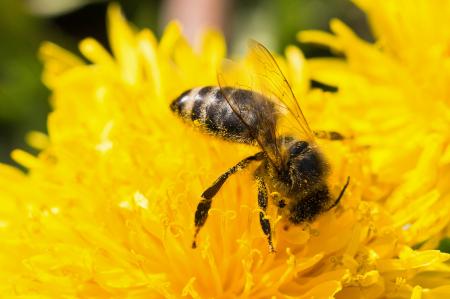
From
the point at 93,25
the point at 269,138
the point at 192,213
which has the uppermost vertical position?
the point at 269,138

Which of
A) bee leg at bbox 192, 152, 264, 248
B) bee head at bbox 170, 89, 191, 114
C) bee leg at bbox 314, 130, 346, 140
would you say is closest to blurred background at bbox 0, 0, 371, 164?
bee leg at bbox 314, 130, 346, 140

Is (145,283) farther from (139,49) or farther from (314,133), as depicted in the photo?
(139,49)

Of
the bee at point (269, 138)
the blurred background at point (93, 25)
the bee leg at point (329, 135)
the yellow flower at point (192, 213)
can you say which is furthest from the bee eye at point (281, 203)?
the blurred background at point (93, 25)

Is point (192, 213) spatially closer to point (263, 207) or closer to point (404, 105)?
point (263, 207)

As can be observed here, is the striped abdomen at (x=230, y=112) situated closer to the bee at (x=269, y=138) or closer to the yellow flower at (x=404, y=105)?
the bee at (x=269, y=138)

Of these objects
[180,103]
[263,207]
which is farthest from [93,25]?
[263,207]

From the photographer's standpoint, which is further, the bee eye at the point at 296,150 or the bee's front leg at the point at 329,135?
the bee's front leg at the point at 329,135
